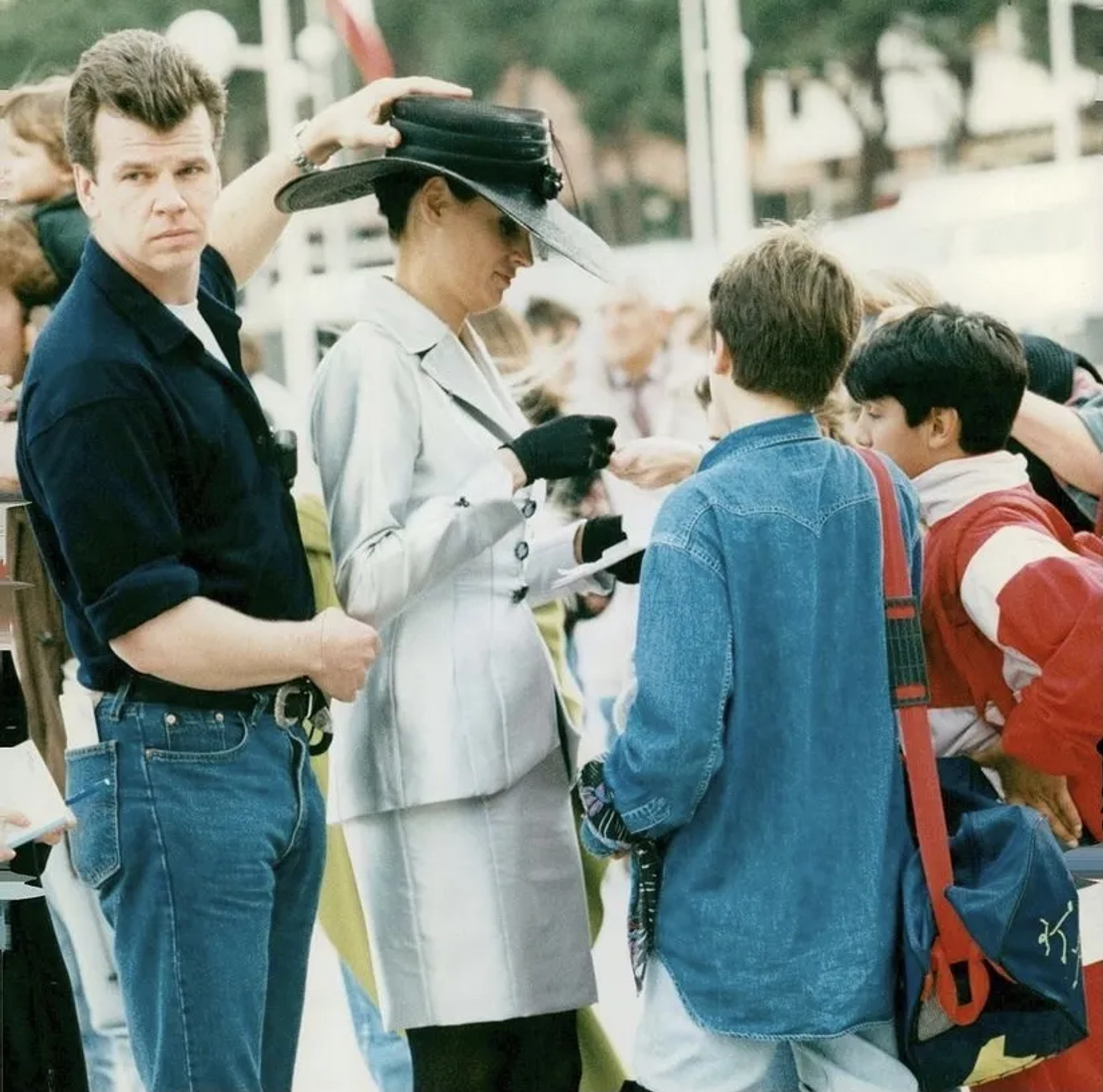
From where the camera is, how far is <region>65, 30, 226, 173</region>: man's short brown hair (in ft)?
8.17

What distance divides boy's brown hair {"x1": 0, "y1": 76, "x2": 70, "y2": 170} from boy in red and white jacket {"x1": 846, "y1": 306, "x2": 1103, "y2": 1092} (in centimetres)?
135

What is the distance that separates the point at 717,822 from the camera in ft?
7.98

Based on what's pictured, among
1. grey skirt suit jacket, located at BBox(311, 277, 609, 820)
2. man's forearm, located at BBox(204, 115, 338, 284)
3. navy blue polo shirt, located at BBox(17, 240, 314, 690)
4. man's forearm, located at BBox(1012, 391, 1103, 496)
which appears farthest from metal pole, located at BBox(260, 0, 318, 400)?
man's forearm, located at BBox(1012, 391, 1103, 496)

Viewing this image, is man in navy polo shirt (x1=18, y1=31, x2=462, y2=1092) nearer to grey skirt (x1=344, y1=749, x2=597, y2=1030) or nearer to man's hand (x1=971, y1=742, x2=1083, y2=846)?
grey skirt (x1=344, y1=749, x2=597, y2=1030)

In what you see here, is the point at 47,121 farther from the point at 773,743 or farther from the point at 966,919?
the point at 966,919

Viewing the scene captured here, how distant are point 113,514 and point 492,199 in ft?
2.45

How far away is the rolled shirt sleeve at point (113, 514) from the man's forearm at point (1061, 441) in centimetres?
136

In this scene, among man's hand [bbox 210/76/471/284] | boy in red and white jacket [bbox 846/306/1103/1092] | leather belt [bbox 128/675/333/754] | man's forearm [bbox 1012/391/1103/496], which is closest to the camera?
leather belt [bbox 128/675/333/754]

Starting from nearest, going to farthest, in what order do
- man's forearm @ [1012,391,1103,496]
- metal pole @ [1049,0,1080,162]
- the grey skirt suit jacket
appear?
the grey skirt suit jacket → man's forearm @ [1012,391,1103,496] → metal pole @ [1049,0,1080,162]

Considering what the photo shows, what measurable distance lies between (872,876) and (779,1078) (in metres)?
0.31

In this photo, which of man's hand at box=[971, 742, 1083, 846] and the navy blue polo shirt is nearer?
the navy blue polo shirt

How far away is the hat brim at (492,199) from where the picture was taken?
267cm

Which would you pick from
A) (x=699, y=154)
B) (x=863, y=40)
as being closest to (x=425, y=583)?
(x=699, y=154)

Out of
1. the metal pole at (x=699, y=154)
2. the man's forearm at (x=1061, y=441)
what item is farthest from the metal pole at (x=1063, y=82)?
the metal pole at (x=699, y=154)
